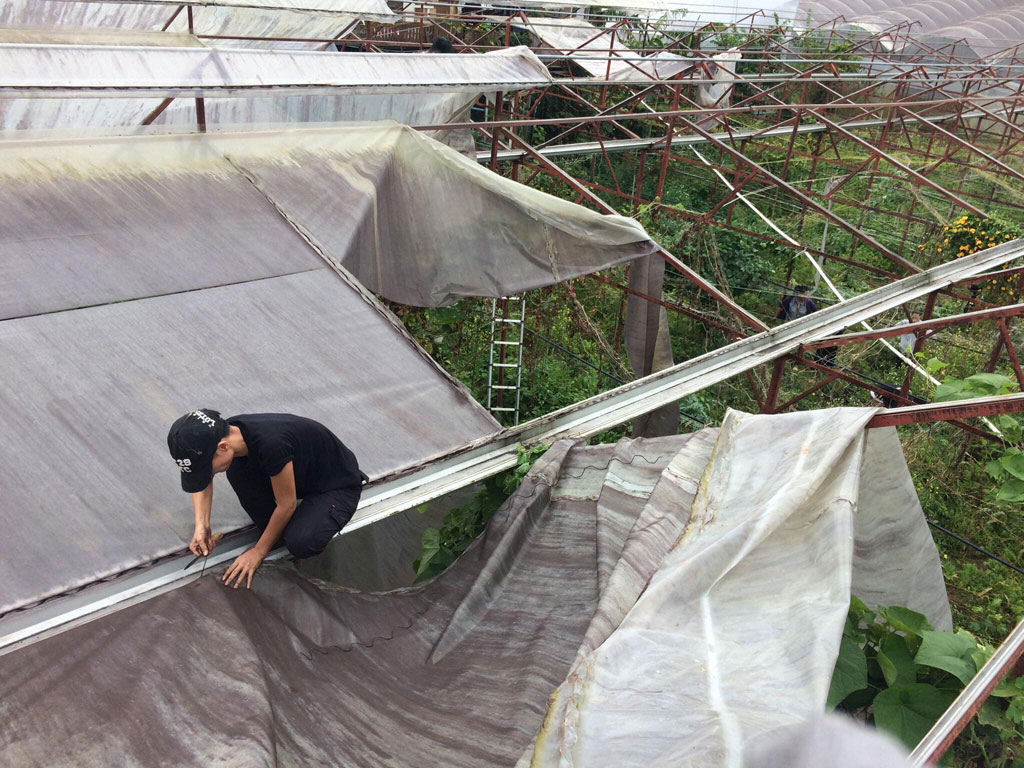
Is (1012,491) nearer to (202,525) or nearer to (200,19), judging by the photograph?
(202,525)

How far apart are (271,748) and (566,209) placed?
4.01 meters

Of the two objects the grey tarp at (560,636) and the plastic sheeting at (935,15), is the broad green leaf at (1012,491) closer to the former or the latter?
the grey tarp at (560,636)

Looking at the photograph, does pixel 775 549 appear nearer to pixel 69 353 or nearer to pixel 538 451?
pixel 538 451

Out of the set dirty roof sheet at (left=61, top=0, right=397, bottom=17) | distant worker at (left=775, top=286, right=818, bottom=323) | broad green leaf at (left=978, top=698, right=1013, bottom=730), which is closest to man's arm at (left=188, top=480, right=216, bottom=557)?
broad green leaf at (left=978, top=698, right=1013, bottom=730)

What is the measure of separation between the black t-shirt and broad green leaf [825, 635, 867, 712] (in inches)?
74.1

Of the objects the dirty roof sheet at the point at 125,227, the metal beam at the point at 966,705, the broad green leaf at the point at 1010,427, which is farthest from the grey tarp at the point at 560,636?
the dirty roof sheet at the point at 125,227

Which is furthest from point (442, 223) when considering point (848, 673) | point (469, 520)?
point (848, 673)

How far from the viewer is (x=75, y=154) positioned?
4.09 meters

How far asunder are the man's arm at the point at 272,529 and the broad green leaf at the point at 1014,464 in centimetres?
→ 342

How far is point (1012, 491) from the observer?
3855 millimetres

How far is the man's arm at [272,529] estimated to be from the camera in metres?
2.72

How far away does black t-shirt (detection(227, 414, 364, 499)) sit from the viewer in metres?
2.74

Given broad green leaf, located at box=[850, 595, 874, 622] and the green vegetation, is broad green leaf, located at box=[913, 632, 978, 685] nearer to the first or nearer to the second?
the green vegetation

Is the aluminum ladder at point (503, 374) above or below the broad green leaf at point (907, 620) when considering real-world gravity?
below
